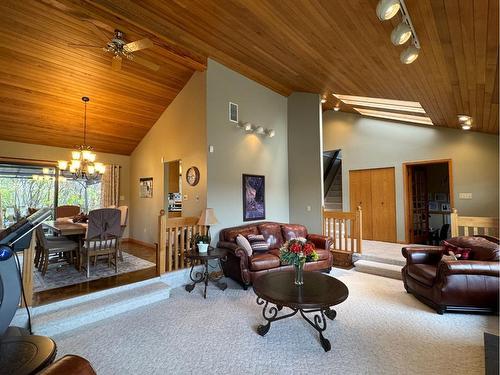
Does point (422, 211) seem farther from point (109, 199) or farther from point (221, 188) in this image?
point (109, 199)

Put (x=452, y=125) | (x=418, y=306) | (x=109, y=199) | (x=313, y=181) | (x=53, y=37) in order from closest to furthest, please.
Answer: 1. (x=418, y=306)
2. (x=53, y=37)
3. (x=452, y=125)
4. (x=313, y=181)
5. (x=109, y=199)

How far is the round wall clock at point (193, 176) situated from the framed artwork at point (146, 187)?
71.6 inches

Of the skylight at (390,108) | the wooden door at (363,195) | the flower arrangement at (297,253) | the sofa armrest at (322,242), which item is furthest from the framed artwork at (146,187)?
the wooden door at (363,195)

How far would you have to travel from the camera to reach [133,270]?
4.47 meters

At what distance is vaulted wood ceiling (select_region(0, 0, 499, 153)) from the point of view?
2586 millimetres

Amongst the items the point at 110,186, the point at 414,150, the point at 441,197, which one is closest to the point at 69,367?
the point at 110,186

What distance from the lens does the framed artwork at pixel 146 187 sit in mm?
6547

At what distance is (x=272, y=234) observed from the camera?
5.10 m

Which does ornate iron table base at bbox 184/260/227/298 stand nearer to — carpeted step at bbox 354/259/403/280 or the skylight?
carpeted step at bbox 354/259/403/280

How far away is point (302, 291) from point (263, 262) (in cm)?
141

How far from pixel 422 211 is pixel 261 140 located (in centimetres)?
501

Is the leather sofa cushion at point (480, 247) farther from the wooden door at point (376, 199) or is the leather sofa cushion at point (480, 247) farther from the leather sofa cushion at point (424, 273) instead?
the wooden door at point (376, 199)

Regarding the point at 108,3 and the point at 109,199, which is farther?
the point at 109,199

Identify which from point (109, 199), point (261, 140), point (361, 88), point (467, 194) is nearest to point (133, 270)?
point (109, 199)
